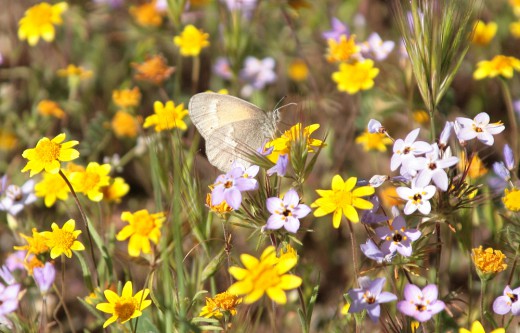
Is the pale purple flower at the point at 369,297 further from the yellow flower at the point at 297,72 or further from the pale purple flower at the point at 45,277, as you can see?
the yellow flower at the point at 297,72

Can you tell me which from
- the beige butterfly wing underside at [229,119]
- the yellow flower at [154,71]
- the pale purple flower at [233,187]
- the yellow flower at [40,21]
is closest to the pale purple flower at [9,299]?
the pale purple flower at [233,187]

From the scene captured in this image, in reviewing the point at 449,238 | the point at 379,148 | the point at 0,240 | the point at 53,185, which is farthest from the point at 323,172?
the point at 0,240

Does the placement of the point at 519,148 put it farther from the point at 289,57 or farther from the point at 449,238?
the point at 289,57

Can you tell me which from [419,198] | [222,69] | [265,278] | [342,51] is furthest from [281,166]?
[222,69]

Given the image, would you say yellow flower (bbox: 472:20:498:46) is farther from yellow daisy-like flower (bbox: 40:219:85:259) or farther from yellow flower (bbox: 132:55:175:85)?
yellow daisy-like flower (bbox: 40:219:85:259)

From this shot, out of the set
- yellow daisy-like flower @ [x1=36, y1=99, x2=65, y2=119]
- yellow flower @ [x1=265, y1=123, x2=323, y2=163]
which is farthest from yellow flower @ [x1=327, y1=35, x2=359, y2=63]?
yellow daisy-like flower @ [x1=36, y1=99, x2=65, y2=119]

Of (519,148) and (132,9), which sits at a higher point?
(132,9)

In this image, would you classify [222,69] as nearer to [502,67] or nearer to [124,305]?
[502,67]
